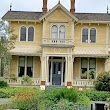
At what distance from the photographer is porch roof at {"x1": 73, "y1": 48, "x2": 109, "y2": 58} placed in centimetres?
4031

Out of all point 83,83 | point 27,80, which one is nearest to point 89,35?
point 83,83

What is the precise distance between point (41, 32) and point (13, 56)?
4.22 m

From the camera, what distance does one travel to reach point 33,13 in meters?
44.0

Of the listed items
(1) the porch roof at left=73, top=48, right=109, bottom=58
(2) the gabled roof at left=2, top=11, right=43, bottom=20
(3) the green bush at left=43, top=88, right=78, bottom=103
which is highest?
(2) the gabled roof at left=2, top=11, right=43, bottom=20

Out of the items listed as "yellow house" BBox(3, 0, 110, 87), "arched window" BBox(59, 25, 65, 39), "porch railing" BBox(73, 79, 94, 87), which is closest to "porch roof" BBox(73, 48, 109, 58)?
"yellow house" BBox(3, 0, 110, 87)

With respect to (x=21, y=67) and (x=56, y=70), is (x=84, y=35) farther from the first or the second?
(x=21, y=67)

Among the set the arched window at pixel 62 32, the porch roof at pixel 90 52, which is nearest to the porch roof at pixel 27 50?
the arched window at pixel 62 32

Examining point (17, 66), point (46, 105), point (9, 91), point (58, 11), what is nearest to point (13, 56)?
point (17, 66)

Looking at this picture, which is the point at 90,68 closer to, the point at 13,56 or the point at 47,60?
the point at 47,60

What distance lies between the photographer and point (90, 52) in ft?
136

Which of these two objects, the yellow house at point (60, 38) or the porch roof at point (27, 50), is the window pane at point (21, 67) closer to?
the yellow house at point (60, 38)

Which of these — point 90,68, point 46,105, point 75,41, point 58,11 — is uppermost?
point 58,11

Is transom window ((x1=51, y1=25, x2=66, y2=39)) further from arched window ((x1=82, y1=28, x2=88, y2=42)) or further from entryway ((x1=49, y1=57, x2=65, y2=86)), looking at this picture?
entryway ((x1=49, y1=57, x2=65, y2=86))

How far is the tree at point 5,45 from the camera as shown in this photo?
37.5 metres
